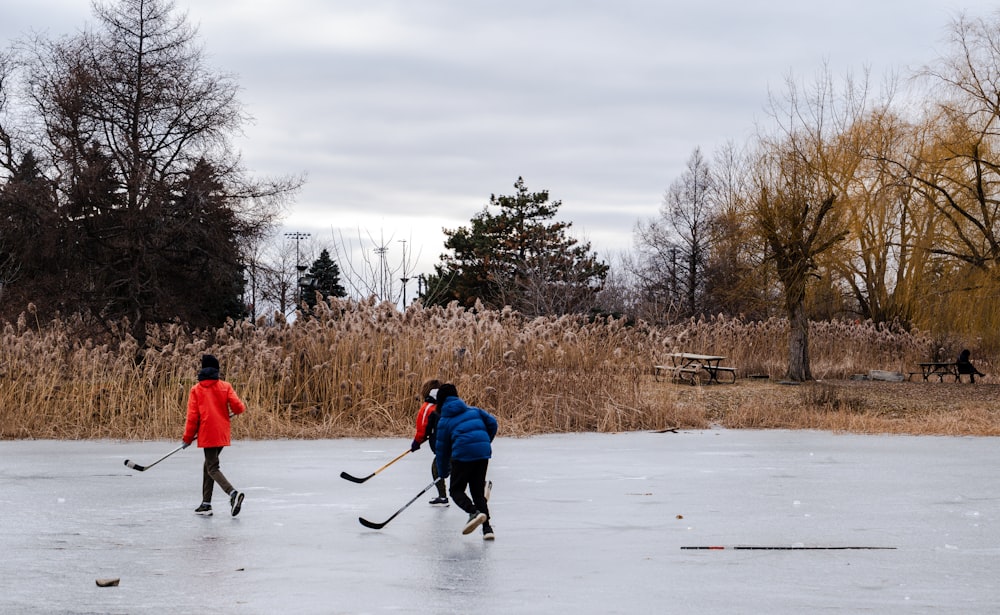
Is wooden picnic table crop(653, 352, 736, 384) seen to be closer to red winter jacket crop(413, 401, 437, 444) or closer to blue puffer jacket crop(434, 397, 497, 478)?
red winter jacket crop(413, 401, 437, 444)

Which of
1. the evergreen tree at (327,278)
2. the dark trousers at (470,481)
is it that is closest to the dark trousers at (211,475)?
the dark trousers at (470,481)

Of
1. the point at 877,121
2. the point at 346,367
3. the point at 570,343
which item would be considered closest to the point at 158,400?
the point at 346,367

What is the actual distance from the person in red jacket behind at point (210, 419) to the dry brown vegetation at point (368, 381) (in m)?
7.06

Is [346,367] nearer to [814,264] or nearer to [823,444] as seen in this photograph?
[823,444]

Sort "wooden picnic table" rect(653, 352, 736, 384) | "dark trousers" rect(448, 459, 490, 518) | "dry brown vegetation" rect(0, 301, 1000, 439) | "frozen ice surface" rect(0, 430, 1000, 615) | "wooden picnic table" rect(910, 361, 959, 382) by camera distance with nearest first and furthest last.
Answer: "frozen ice surface" rect(0, 430, 1000, 615) → "dark trousers" rect(448, 459, 490, 518) → "dry brown vegetation" rect(0, 301, 1000, 439) → "wooden picnic table" rect(653, 352, 736, 384) → "wooden picnic table" rect(910, 361, 959, 382)

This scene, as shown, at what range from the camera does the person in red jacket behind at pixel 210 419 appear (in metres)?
9.94

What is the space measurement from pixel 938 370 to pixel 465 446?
103 ft

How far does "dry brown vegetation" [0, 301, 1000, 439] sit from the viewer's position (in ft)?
57.6

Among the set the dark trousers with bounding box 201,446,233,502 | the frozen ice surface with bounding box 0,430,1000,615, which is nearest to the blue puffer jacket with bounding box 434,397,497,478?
the frozen ice surface with bounding box 0,430,1000,615

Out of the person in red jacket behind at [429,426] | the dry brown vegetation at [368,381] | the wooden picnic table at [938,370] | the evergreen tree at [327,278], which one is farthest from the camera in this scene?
the evergreen tree at [327,278]

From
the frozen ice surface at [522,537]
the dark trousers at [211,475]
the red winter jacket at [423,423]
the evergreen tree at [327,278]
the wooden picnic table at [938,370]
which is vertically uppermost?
the evergreen tree at [327,278]

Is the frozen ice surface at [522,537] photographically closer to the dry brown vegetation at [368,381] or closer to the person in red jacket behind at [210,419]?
the person in red jacket behind at [210,419]

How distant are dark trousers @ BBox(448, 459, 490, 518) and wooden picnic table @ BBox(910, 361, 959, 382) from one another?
92.5 ft

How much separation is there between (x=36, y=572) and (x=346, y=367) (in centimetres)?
1128
